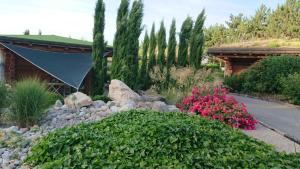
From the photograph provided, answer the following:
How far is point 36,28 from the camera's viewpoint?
25.1 metres

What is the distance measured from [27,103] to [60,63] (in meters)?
5.90

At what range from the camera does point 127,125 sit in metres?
4.85

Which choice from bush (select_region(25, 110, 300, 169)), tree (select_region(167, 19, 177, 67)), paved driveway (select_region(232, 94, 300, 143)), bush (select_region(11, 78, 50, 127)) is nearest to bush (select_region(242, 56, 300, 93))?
paved driveway (select_region(232, 94, 300, 143))

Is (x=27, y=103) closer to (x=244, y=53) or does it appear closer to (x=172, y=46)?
(x=172, y=46)

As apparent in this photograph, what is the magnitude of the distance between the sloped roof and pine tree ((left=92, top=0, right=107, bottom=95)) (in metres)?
0.43

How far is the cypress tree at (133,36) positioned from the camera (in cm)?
1148

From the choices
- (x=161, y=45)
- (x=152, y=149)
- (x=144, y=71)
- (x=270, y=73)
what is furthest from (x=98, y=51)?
(x=270, y=73)

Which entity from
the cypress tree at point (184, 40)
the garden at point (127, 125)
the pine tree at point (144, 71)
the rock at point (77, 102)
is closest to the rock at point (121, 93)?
the garden at point (127, 125)

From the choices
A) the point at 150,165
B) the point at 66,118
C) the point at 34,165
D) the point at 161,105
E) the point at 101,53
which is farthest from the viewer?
the point at 101,53

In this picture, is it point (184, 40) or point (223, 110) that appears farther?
point (184, 40)

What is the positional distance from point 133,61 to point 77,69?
203 cm

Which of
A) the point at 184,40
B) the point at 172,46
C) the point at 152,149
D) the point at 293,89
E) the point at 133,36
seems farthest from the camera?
the point at 184,40

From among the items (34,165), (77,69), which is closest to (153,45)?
(77,69)

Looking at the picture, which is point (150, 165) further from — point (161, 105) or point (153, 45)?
point (153, 45)
